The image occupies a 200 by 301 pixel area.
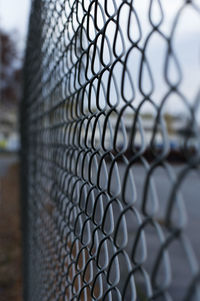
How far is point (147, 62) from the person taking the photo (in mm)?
754

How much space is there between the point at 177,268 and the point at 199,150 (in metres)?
4.23

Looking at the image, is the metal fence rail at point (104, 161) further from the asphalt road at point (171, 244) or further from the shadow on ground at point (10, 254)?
the shadow on ground at point (10, 254)

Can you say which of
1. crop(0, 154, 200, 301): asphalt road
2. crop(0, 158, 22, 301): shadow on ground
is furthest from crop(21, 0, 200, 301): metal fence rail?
crop(0, 158, 22, 301): shadow on ground

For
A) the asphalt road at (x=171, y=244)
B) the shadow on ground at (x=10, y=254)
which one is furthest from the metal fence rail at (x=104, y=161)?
the shadow on ground at (x=10, y=254)

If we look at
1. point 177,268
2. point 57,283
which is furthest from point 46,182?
point 177,268

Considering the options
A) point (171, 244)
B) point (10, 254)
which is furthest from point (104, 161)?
point (10, 254)

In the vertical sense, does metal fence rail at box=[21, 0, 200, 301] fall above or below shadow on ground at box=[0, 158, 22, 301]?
above

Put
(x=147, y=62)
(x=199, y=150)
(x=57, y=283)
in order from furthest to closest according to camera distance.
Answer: (x=57, y=283)
(x=147, y=62)
(x=199, y=150)

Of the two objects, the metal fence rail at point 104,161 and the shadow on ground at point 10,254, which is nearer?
the metal fence rail at point 104,161

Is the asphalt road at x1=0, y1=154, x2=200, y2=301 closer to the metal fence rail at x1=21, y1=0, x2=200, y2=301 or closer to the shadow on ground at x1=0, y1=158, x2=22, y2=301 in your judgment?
the metal fence rail at x1=21, y1=0, x2=200, y2=301

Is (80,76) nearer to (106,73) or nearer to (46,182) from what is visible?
(106,73)

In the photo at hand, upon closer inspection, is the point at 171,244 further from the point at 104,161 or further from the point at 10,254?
the point at 104,161

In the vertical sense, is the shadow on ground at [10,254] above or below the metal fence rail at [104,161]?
below

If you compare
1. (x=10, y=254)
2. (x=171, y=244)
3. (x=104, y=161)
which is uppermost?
(x=104, y=161)
